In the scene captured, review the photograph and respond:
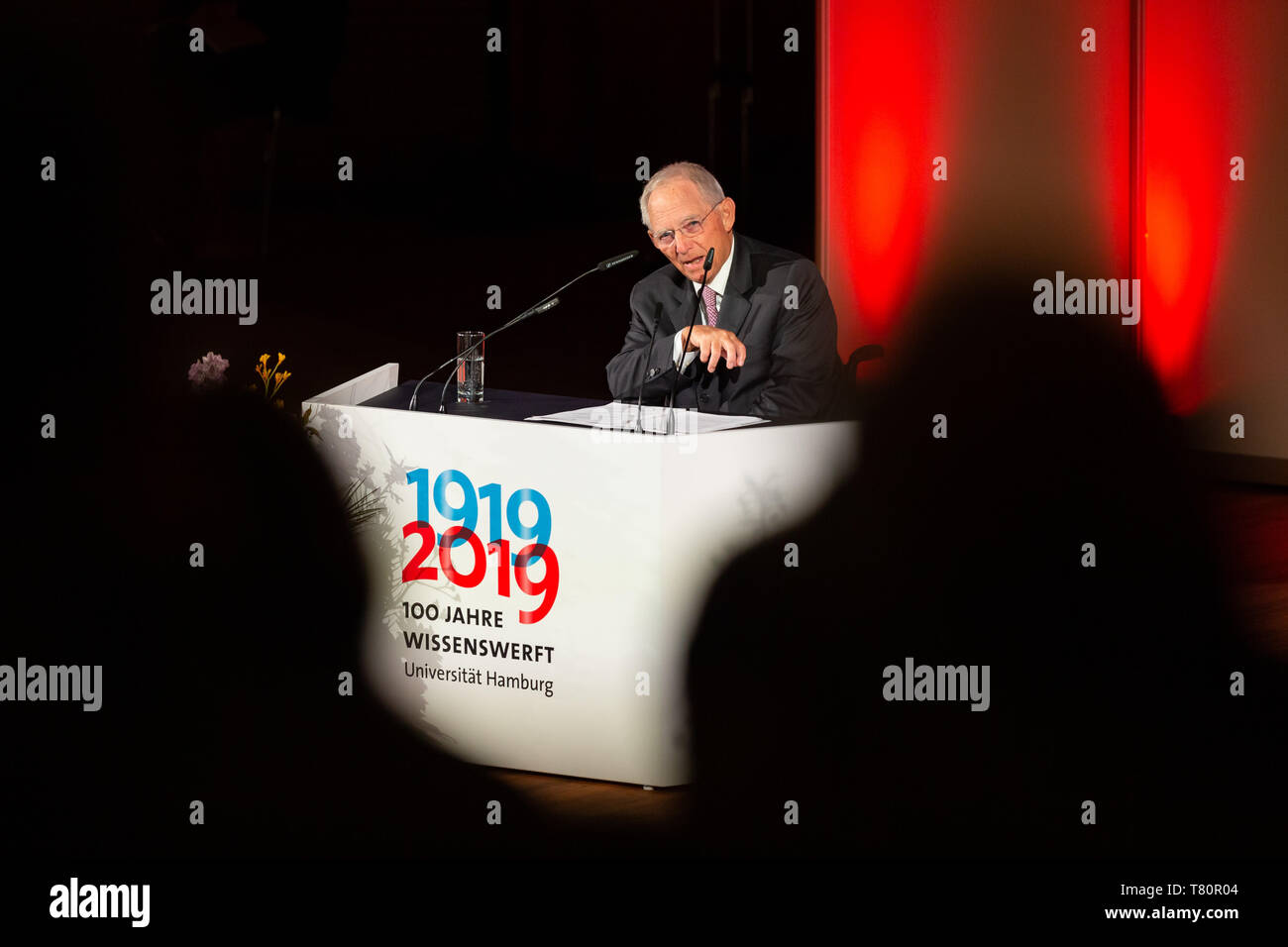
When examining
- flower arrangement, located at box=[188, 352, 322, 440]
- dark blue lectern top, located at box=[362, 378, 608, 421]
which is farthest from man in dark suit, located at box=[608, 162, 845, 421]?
flower arrangement, located at box=[188, 352, 322, 440]

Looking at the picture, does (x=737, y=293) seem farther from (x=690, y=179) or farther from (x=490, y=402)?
(x=490, y=402)

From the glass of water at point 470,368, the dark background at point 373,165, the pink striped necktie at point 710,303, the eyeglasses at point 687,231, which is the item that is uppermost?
the dark background at point 373,165

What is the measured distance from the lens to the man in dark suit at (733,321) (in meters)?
3.62

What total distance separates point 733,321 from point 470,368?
0.68 meters

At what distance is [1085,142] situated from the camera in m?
6.09

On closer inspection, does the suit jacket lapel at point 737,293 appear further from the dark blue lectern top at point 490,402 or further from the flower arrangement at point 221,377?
the flower arrangement at point 221,377

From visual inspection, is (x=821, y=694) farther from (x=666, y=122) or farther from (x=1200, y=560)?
(x=666, y=122)

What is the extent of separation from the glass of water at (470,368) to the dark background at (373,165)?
3186mm

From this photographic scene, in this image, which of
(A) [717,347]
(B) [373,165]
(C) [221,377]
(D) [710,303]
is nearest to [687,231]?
(D) [710,303]

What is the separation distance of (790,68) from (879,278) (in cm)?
271

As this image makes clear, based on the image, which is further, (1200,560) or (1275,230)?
(1275,230)

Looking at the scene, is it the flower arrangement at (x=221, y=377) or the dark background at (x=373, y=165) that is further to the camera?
the dark background at (x=373, y=165)

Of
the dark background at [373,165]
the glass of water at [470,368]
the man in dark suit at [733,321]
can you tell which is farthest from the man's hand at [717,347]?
the dark background at [373,165]
